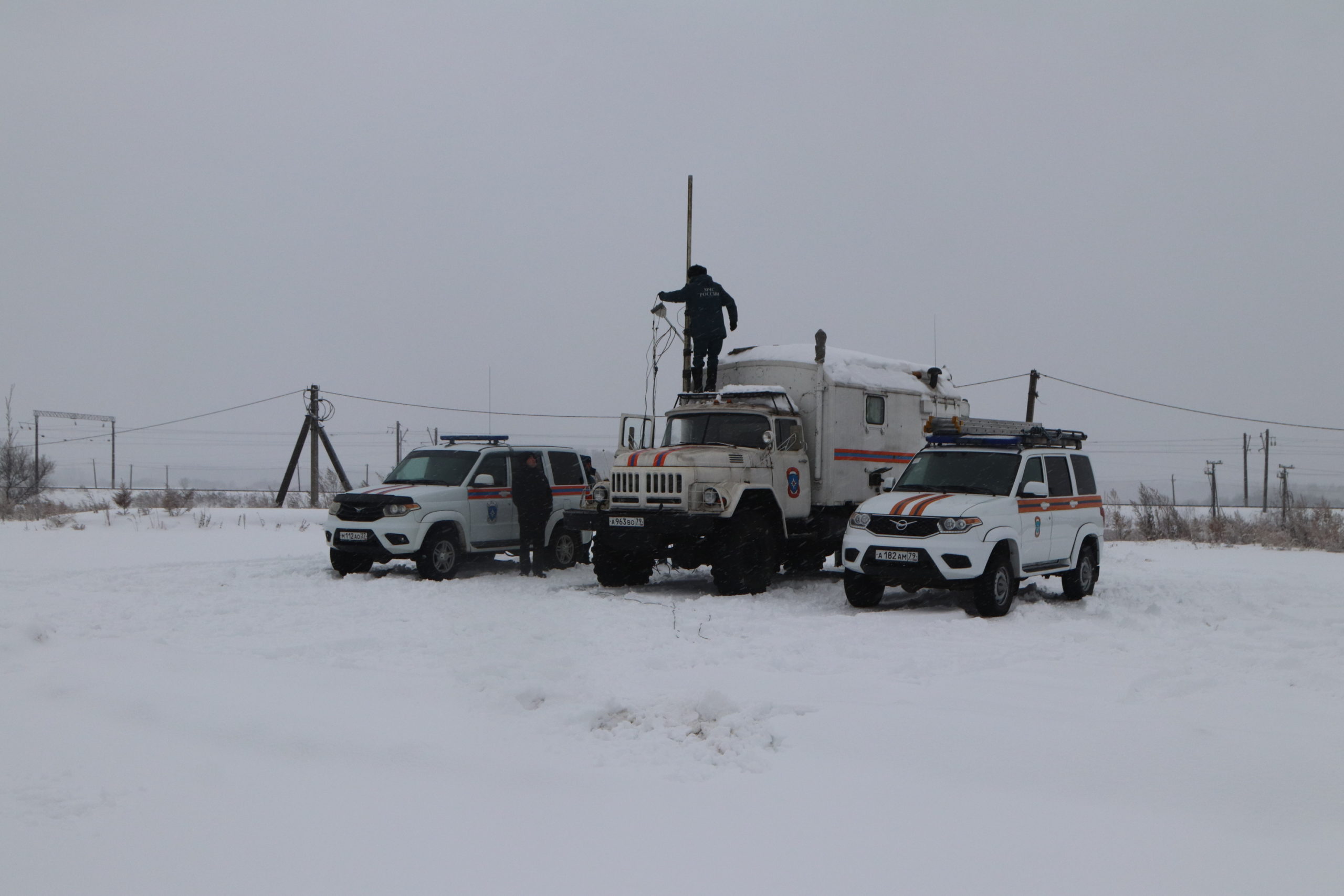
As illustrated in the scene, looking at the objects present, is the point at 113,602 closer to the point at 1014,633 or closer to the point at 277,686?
the point at 277,686

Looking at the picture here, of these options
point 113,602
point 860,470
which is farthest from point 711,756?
point 860,470

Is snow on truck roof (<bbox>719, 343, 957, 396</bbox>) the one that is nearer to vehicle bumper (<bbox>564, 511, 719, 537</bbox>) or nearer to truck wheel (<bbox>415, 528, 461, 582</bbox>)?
vehicle bumper (<bbox>564, 511, 719, 537</bbox>)

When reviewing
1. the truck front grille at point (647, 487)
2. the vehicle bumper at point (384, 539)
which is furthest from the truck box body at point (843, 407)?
the vehicle bumper at point (384, 539)

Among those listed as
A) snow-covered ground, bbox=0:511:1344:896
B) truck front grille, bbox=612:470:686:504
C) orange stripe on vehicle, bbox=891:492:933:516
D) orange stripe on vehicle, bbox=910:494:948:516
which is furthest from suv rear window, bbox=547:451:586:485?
orange stripe on vehicle, bbox=910:494:948:516

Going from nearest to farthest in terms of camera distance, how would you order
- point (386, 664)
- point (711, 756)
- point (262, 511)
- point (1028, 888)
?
point (1028, 888) < point (711, 756) < point (386, 664) < point (262, 511)

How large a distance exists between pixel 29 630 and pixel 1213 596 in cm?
1324

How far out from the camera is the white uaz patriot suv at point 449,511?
13.7 meters

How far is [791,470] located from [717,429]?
45.2 inches

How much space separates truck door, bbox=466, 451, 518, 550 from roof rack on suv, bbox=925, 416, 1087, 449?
6.19 metres

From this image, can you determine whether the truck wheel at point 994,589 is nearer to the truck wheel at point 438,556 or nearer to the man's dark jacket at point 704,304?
the man's dark jacket at point 704,304

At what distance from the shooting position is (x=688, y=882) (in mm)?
4168

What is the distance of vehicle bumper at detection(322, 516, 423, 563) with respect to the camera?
1359 cm

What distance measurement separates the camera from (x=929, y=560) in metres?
10.9

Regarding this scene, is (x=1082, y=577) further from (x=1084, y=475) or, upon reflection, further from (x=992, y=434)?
(x=992, y=434)
